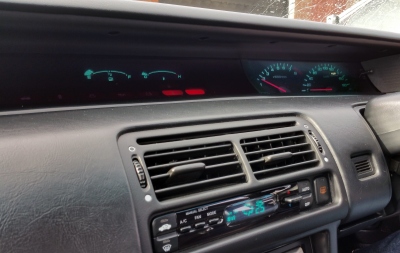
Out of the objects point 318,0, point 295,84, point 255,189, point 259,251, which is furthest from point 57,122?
point 318,0

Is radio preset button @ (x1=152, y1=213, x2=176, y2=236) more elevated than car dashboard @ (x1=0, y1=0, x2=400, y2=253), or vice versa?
car dashboard @ (x1=0, y1=0, x2=400, y2=253)

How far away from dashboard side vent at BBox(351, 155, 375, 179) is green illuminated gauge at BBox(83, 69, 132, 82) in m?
0.79

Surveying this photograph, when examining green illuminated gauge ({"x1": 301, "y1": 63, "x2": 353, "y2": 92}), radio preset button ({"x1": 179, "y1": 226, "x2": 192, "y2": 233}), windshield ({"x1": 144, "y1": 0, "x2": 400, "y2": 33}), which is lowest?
radio preset button ({"x1": 179, "y1": 226, "x2": 192, "y2": 233})

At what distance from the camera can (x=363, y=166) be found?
1438 mm

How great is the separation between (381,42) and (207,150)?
38.8 inches

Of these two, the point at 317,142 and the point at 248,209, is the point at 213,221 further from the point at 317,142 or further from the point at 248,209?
the point at 317,142

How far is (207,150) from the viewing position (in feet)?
3.51

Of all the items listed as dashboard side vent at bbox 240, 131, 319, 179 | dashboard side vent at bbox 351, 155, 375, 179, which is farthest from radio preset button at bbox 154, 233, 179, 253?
dashboard side vent at bbox 351, 155, 375, 179

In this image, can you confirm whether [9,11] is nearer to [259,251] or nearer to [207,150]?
[207,150]

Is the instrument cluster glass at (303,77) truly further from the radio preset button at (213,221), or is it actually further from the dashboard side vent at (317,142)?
the radio preset button at (213,221)

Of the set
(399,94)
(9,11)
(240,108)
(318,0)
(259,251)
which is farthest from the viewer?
(318,0)

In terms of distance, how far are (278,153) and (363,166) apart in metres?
0.42

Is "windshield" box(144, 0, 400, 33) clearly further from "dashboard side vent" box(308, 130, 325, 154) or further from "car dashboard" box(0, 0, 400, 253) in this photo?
"dashboard side vent" box(308, 130, 325, 154)

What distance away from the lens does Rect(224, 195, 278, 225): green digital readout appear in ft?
3.44
